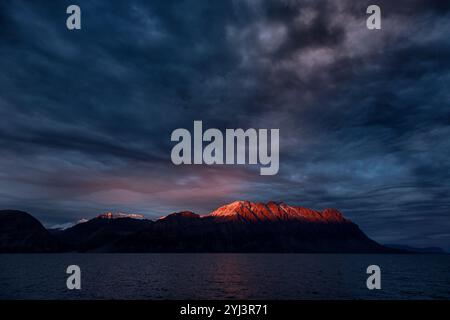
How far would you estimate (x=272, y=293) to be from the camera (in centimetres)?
6906
